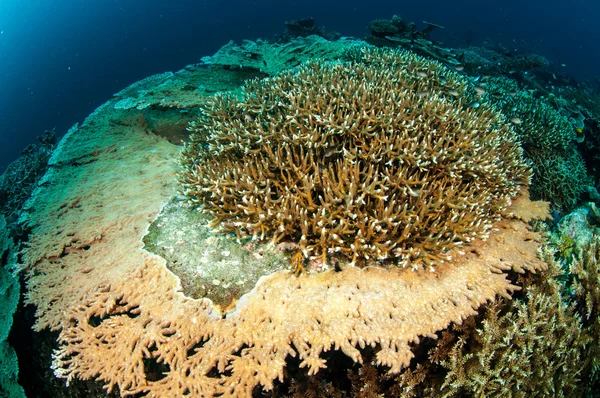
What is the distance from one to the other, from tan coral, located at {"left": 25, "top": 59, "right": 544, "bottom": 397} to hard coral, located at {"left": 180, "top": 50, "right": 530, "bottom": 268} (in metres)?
0.35

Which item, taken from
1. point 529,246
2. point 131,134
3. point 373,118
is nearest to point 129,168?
point 131,134

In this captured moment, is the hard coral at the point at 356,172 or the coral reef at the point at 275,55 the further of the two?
the coral reef at the point at 275,55

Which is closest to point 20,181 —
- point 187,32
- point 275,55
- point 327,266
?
point 275,55

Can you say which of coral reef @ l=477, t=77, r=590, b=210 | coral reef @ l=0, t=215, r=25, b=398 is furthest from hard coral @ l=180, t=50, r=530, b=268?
coral reef @ l=0, t=215, r=25, b=398

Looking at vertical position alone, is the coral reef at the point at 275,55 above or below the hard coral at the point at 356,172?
above

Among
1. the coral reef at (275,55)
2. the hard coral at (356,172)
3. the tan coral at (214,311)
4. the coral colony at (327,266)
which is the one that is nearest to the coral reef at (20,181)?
the coral colony at (327,266)

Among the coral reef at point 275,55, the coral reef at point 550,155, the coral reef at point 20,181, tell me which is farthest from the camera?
the coral reef at point 20,181

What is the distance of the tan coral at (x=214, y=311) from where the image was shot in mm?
2693

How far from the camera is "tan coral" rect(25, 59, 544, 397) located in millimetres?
2693

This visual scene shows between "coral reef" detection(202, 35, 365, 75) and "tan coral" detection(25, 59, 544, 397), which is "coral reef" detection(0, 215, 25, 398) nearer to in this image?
"tan coral" detection(25, 59, 544, 397)

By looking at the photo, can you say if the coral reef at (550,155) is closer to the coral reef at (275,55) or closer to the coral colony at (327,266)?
the coral colony at (327,266)

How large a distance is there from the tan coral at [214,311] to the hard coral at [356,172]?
350 millimetres

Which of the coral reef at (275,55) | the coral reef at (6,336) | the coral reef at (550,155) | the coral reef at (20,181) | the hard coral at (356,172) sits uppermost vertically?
the coral reef at (275,55)

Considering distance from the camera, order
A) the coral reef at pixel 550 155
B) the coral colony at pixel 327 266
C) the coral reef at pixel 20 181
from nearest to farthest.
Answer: the coral colony at pixel 327 266, the coral reef at pixel 550 155, the coral reef at pixel 20 181
